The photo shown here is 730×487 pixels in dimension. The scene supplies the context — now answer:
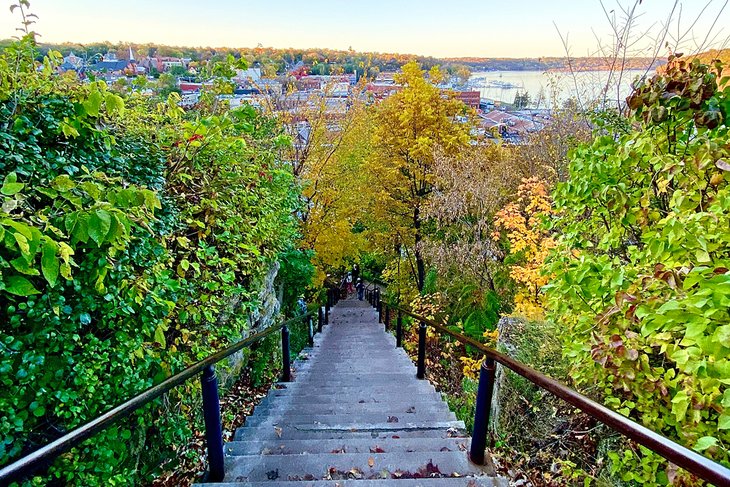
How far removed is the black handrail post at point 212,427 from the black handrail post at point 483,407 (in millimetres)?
1628

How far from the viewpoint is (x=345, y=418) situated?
3611mm

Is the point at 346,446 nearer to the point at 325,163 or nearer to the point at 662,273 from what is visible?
the point at 662,273

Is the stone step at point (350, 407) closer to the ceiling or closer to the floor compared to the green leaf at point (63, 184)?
closer to the floor

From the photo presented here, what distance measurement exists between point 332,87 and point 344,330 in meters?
8.01

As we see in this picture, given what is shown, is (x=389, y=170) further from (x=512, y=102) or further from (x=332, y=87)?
(x=512, y=102)

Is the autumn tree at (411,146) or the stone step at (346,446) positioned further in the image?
the autumn tree at (411,146)

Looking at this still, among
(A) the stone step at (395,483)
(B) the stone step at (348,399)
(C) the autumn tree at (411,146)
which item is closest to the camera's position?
(A) the stone step at (395,483)

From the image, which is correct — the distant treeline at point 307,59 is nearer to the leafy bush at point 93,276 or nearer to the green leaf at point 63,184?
the leafy bush at point 93,276

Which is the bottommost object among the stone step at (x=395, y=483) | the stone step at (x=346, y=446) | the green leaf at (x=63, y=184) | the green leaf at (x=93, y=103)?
the stone step at (x=346, y=446)

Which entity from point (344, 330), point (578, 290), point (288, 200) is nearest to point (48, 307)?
point (578, 290)

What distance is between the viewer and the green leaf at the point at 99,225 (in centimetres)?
173

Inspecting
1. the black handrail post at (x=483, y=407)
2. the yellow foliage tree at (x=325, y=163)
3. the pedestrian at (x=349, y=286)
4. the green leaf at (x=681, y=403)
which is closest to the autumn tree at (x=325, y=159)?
the yellow foliage tree at (x=325, y=163)

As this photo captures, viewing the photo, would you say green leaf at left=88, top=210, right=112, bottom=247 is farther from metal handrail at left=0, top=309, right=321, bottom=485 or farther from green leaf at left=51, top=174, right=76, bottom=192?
metal handrail at left=0, top=309, right=321, bottom=485

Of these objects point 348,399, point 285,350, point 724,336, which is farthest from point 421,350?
point 724,336
